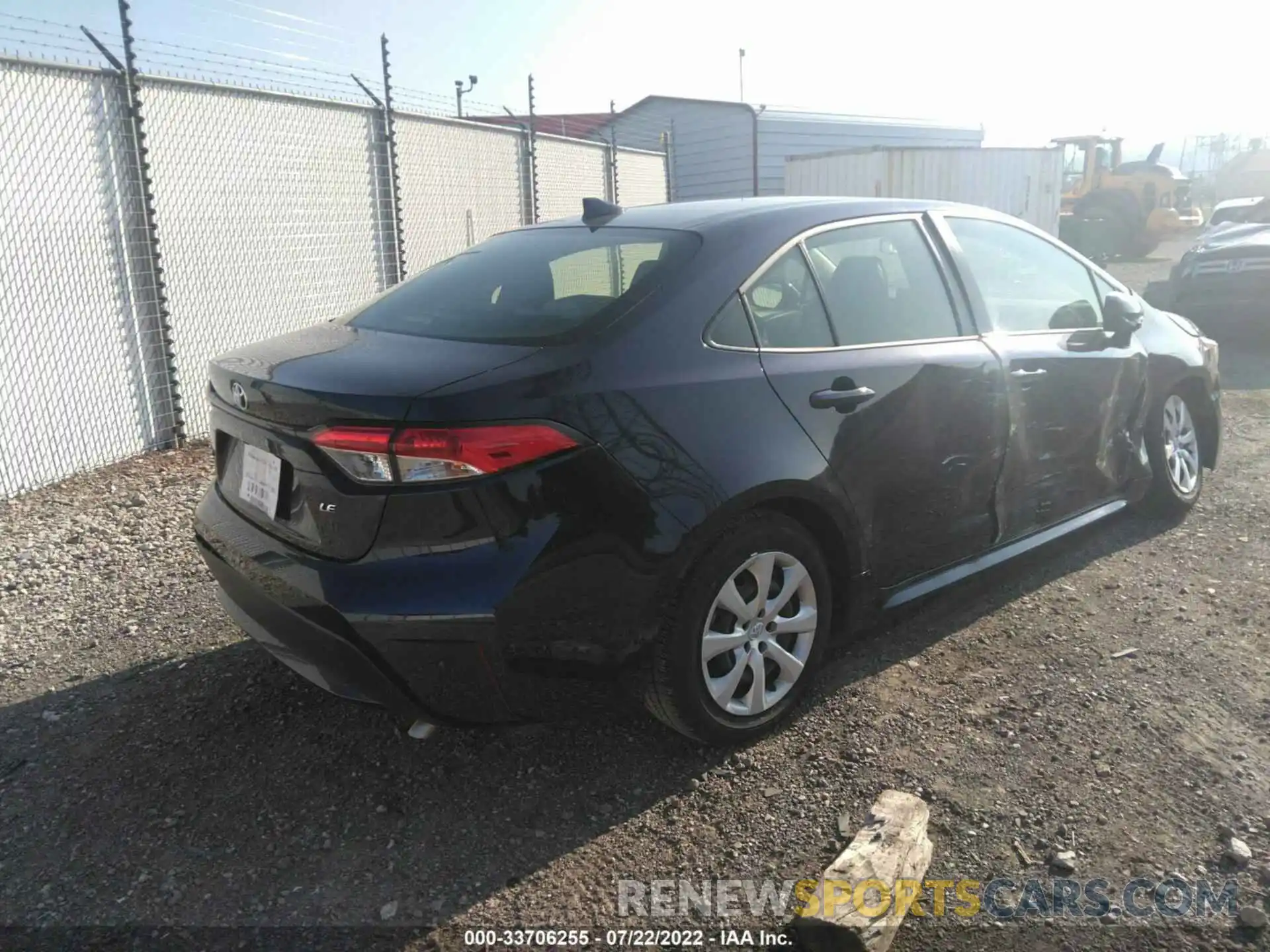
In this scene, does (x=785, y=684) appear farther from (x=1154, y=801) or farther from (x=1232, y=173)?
(x=1232, y=173)

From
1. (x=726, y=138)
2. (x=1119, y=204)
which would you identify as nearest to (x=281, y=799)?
(x=726, y=138)

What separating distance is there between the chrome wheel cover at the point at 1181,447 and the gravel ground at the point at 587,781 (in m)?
0.89

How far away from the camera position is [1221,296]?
34.4ft

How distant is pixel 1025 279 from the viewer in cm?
404

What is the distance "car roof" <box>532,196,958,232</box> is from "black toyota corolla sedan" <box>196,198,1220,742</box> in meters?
0.02

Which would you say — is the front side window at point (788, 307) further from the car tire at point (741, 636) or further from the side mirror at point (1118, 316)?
the side mirror at point (1118, 316)

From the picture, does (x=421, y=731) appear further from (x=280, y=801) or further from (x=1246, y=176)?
(x=1246, y=176)

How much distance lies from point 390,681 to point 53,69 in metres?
4.94

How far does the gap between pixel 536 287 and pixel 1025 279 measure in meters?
2.16

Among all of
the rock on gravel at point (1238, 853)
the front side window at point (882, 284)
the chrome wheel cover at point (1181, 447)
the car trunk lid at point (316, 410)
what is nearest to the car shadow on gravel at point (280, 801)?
the car trunk lid at point (316, 410)

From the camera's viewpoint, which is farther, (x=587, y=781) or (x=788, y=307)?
(x=788, y=307)

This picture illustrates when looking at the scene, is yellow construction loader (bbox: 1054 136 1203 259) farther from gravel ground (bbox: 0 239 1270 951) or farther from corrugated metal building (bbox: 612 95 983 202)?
gravel ground (bbox: 0 239 1270 951)

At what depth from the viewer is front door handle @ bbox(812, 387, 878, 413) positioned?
9.73 feet

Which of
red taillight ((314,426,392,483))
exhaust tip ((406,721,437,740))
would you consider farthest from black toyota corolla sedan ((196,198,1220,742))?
exhaust tip ((406,721,437,740))
